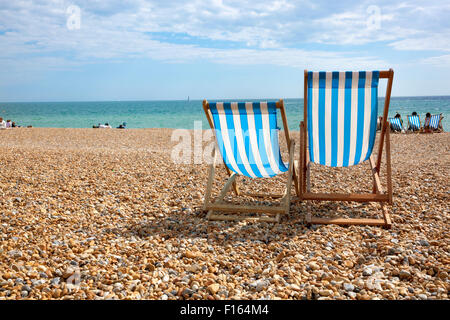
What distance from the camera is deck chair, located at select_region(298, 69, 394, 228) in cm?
346

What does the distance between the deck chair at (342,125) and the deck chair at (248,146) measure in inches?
10.9

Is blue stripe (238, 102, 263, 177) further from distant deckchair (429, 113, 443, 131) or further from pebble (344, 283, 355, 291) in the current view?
distant deckchair (429, 113, 443, 131)

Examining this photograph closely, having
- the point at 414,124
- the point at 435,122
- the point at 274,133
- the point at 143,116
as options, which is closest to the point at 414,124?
the point at 414,124

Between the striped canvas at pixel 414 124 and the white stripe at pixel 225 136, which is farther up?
the striped canvas at pixel 414 124

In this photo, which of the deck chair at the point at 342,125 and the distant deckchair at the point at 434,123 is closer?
the deck chair at the point at 342,125

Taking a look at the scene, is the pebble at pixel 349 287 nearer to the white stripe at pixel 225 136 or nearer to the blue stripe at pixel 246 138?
the blue stripe at pixel 246 138

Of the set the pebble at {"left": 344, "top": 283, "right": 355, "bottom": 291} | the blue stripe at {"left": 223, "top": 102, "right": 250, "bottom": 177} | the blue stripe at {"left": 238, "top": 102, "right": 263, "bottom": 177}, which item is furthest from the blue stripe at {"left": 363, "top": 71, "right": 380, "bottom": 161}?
the pebble at {"left": 344, "top": 283, "right": 355, "bottom": 291}

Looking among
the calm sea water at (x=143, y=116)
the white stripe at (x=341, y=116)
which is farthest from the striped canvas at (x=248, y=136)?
the calm sea water at (x=143, y=116)

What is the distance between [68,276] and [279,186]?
3.08 m

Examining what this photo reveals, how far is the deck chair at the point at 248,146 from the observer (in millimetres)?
3547

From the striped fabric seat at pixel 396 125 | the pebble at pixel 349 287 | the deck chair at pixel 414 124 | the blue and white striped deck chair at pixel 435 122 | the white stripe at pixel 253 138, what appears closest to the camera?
the pebble at pixel 349 287

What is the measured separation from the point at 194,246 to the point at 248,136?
133 centimetres

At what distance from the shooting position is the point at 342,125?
145 inches

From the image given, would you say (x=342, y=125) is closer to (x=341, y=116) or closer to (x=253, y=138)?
(x=341, y=116)
